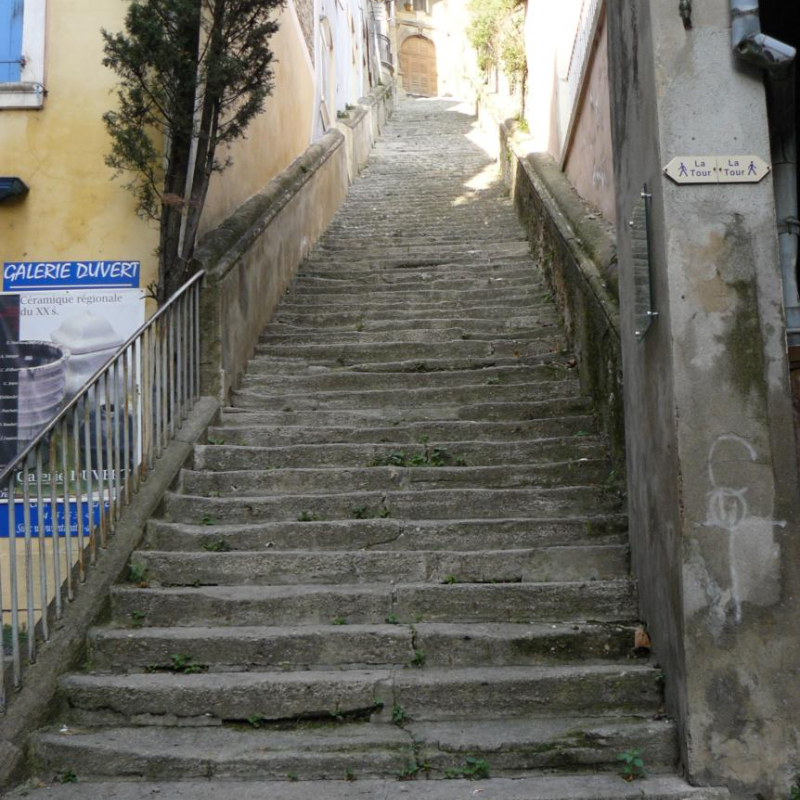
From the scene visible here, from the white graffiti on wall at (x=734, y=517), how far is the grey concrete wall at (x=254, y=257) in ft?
13.0

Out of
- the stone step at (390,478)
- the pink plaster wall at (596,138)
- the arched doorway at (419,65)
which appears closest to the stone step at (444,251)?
the pink plaster wall at (596,138)

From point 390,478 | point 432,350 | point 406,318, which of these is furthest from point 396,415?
point 406,318

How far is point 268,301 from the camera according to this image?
330 inches

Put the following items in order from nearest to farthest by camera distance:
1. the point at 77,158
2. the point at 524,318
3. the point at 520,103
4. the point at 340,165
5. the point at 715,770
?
the point at 715,770, the point at 77,158, the point at 524,318, the point at 340,165, the point at 520,103

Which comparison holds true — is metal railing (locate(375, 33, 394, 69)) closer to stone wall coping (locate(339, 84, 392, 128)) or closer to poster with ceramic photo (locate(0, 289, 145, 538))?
stone wall coping (locate(339, 84, 392, 128))

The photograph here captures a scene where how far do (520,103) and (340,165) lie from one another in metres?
3.36

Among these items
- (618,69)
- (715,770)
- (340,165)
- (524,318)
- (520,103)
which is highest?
(520,103)

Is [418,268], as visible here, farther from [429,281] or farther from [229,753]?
[229,753]

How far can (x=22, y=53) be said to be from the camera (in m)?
7.05

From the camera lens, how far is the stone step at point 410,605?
471cm

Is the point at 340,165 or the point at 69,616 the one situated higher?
the point at 340,165

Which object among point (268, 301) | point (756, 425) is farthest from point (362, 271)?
point (756, 425)

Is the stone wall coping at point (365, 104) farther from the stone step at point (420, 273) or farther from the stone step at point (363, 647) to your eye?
the stone step at point (363, 647)

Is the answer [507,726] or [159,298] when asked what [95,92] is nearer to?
[159,298]
